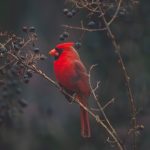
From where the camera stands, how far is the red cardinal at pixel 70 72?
5.43 meters

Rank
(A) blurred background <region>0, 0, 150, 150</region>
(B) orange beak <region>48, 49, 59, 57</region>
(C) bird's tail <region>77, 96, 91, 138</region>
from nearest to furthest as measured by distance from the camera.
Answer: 1. (C) bird's tail <region>77, 96, 91, 138</region>
2. (B) orange beak <region>48, 49, 59, 57</region>
3. (A) blurred background <region>0, 0, 150, 150</region>

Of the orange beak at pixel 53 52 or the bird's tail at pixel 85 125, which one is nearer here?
the bird's tail at pixel 85 125

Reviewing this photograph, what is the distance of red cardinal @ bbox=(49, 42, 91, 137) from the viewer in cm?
543

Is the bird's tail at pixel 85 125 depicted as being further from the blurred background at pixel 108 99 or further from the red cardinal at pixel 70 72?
the blurred background at pixel 108 99

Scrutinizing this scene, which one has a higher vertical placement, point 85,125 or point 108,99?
point 108,99

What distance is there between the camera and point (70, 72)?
551 centimetres

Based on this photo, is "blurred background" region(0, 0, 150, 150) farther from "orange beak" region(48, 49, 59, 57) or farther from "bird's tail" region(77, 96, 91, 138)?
"orange beak" region(48, 49, 59, 57)

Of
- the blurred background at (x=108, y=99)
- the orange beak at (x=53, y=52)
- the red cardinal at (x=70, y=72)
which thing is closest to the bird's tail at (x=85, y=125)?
the red cardinal at (x=70, y=72)

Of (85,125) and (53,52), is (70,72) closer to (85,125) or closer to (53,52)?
(53,52)

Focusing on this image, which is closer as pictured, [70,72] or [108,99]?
[70,72]

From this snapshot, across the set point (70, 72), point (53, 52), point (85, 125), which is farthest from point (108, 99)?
point (85, 125)

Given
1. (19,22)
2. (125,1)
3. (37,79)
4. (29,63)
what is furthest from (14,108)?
(37,79)

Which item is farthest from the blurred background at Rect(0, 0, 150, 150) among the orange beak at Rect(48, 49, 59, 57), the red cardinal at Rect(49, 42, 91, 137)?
the orange beak at Rect(48, 49, 59, 57)

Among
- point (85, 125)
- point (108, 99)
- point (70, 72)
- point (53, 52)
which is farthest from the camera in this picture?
point (108, 99)
